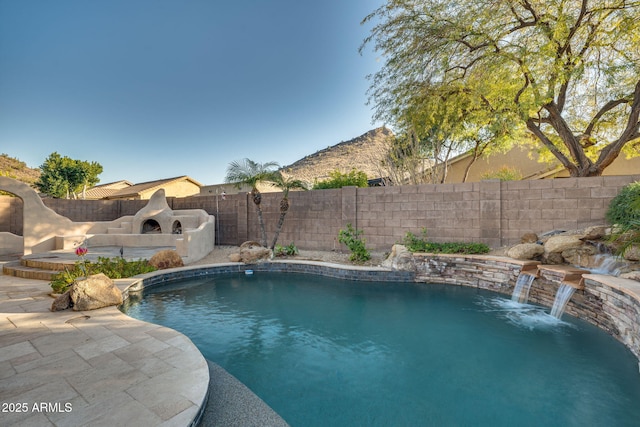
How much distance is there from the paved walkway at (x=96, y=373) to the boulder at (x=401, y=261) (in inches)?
228

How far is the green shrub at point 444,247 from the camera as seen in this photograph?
7.87 meters

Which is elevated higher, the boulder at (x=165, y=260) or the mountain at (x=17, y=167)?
the mountain at (x=17, y=167)

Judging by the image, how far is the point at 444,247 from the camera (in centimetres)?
816

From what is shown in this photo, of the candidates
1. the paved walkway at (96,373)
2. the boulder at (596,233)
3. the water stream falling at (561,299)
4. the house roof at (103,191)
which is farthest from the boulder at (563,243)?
the house roof at (103,191)

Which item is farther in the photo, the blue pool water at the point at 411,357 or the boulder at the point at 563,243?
the boulder at the point at 563,243

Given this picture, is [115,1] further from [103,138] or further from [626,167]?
[626,167]

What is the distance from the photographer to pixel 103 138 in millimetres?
16312

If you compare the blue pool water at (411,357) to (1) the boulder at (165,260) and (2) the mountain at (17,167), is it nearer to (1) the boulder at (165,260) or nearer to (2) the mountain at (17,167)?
(1) the boulder at (165,260)

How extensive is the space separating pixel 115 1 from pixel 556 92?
14324mm

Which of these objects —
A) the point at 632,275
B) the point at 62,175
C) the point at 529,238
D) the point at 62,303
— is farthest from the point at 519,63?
the point at 62,175

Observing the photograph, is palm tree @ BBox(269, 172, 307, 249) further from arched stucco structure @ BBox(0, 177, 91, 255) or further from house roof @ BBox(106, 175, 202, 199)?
house roof @ BBox(106, 175, 202, 199)

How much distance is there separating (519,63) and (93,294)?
12094 millimetres

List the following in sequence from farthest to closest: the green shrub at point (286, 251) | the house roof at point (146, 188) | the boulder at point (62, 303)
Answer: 1. the house roof at point (146, 188)
2. the green shrub at point (286, 251)
3. the boulder at point (62, 303)

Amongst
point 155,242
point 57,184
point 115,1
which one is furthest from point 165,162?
point 115,1
